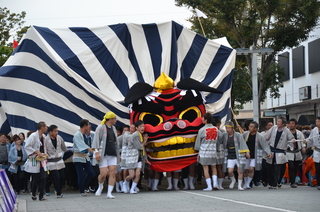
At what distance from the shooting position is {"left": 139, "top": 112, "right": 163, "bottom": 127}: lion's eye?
13367mm

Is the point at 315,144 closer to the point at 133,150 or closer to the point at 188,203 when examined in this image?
the point at 133,150

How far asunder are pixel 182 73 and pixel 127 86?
156 cm

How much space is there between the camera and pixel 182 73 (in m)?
14.9

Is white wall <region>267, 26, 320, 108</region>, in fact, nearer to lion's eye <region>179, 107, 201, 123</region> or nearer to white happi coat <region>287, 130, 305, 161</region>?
white happi coat <region>287, 130, 305, 161</region>

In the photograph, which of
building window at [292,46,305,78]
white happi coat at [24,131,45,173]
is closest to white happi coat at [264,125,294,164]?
white happi coat at [24,131,45,173]

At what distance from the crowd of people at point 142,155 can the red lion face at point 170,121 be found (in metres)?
0.21

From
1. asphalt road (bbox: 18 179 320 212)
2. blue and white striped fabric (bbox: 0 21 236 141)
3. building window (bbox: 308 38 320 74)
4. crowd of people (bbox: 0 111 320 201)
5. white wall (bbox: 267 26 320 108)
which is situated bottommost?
asphalt road (bbox: 18 179 320 212)

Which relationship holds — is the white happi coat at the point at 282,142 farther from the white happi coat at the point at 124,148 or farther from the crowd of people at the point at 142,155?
the white happi coat at the point at 124,148

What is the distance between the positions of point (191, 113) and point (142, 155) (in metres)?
1.65

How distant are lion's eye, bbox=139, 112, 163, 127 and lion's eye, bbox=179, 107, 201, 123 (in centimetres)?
57

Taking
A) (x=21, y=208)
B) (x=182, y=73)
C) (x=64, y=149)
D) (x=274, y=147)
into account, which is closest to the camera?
(x=21, y=208)

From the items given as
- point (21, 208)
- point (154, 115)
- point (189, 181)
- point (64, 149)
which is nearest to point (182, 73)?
point (154, 115)

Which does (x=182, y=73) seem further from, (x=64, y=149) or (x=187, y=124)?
(x=64, y=149)

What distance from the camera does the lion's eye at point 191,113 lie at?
44.3 ft
